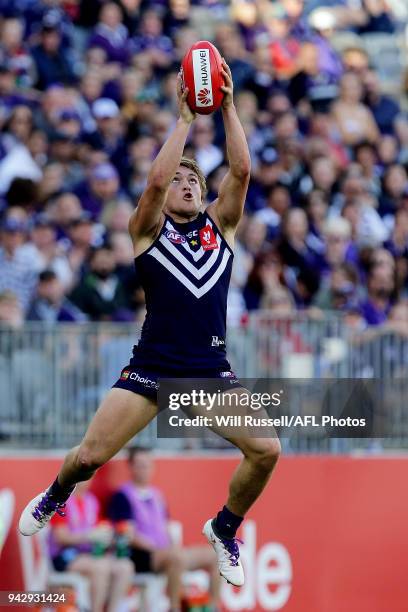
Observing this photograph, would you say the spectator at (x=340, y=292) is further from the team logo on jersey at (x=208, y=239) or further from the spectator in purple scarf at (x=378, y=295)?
the team logo on jersey at (x=208, y=239)

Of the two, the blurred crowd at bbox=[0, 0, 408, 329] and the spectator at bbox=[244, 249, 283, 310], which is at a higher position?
the blurred crowd at bbox=[0, 0, 408, 329]

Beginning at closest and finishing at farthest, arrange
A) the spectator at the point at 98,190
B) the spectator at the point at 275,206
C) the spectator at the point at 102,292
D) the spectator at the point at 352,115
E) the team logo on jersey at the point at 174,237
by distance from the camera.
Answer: the team logo on jersey at the point at 174,237 → the spectator at the point at 102,292 → the spectator at the point at 98,190 → the spectator at the point at 275,206 → the spectator at the point at 352,115

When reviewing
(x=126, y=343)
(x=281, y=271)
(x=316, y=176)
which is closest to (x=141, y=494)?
(x=126, y=343)

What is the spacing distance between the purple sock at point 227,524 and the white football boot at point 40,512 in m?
1.07

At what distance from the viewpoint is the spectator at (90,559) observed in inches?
533

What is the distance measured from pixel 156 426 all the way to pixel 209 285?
14.1 feet

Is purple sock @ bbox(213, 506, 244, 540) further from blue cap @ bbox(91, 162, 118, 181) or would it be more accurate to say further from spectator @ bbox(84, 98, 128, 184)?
spectator @ bbox(84, 98, 128, 184)

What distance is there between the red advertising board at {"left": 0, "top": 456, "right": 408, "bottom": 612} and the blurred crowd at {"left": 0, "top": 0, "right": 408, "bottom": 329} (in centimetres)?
144

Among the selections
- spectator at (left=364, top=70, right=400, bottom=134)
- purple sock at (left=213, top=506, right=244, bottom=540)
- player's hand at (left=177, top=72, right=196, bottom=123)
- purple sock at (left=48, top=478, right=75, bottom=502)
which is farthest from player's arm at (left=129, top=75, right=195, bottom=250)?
spectator at (left=364, top=70, right=400, bottom=134)

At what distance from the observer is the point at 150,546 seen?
545 inches

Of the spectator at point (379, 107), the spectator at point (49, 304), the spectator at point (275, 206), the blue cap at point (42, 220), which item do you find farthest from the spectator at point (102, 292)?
the spectator at point (379, 107)

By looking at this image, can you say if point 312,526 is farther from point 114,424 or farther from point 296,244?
point 114,424

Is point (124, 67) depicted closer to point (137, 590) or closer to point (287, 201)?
point (287, 201)

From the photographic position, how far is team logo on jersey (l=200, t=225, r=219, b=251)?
32.6ft
